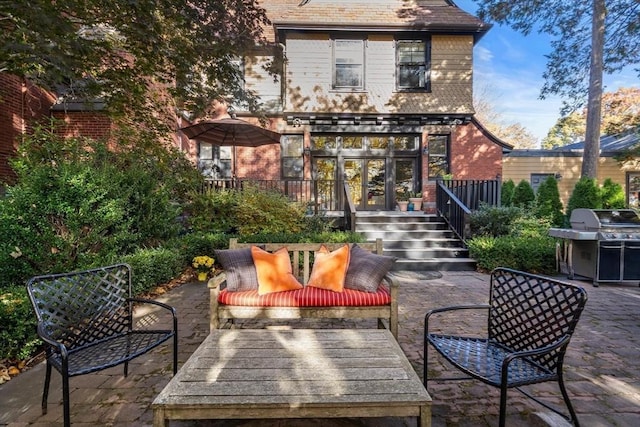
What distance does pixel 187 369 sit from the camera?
181cm

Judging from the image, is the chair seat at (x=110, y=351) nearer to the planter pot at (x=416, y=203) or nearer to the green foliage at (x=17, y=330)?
the green foliage at (x=17, y=330)

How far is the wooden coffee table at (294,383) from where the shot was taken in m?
1.56

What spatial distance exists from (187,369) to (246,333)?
0.60 meters

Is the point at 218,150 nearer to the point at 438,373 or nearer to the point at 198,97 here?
the point at 198,97

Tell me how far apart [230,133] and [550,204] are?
991 cm

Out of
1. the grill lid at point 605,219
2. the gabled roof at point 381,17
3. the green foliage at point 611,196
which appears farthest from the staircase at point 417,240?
the green foliage at point 611,196

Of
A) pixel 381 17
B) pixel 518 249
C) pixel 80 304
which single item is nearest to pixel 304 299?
pixel 80 304

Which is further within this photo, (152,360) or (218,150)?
(218,150)

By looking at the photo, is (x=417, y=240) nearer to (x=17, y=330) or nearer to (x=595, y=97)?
(x=17, y=330)

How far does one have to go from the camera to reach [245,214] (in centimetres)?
745

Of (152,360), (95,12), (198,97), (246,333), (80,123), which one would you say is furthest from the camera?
(80,123)

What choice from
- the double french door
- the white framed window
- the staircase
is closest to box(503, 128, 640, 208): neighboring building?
the double french door

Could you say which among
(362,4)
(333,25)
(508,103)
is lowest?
(333,25)

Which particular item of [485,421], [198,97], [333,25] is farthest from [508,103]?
[485,421]
